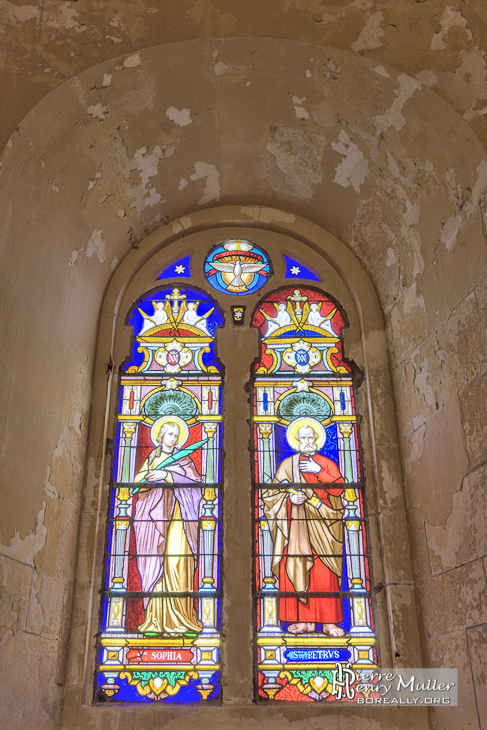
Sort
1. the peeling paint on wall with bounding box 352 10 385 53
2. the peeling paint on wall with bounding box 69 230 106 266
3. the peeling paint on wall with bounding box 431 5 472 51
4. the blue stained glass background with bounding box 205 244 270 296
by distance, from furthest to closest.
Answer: the blue stained glass background with bounding box 205 244 270 296 → the peeling paint on wall with bounding box 69 230 106 266 → the peeling paint on wall with bounding box 352 10 385 53 → the peeling paint on wall with bounding box 431 5 472 51

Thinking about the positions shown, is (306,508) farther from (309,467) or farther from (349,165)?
(349,165)

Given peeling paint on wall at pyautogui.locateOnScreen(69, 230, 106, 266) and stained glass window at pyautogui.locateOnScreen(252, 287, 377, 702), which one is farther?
peeling paint on wall at pyautogui.locateOnScreen(69, 230, 106, 266)

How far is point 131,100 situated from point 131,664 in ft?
11.5

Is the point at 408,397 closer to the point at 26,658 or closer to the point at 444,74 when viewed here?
the point at 444,74

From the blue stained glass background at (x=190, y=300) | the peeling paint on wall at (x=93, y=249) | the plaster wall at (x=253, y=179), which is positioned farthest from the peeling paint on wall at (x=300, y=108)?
the peeling paint on wall at (x=93, y=249)

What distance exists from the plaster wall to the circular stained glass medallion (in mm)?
547

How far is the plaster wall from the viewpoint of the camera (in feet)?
11.5

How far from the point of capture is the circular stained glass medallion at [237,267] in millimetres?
5125

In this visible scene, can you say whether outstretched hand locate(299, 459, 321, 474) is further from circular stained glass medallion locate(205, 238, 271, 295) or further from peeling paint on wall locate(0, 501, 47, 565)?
peeling paint on wall locate(0, 501, 47, 565)

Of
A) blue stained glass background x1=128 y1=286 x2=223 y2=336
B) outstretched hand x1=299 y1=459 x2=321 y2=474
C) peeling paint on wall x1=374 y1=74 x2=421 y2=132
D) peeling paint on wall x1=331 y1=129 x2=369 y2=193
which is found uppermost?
peeling paint on wall x1=331 y1=129 x2=369 y2=193

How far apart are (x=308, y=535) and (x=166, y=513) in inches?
37.1

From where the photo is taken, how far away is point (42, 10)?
12.1 feet

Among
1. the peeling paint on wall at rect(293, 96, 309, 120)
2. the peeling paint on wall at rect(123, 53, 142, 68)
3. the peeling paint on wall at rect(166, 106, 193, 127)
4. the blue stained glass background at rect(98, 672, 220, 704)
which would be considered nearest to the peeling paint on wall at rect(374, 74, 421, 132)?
the peeling paint on wall at rect(293, 96, 309, 120)

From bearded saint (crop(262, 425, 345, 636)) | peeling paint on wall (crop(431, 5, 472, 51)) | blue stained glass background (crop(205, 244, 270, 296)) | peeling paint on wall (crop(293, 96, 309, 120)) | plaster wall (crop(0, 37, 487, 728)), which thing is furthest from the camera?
blue stained glass background (crop(205, 244, 270, 296))
